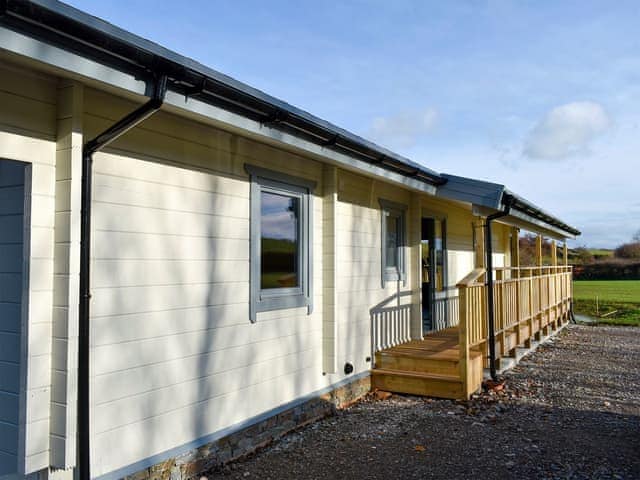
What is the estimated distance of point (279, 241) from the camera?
5016mm

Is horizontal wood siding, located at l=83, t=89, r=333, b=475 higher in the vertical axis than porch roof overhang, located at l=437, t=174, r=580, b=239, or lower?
lower

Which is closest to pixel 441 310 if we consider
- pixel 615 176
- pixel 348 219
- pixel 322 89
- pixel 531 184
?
pixel 348 219

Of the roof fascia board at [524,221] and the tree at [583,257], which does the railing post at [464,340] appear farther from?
the tree at [583,257]

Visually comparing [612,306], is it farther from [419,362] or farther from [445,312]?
[419,362]

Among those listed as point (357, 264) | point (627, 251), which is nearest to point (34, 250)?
point (357, 264)

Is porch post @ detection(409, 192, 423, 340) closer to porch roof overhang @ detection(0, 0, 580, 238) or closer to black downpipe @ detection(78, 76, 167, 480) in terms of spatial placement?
porch roof overhang @ detection(0, 0, 580, 238)

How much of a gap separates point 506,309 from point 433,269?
1.59 metres

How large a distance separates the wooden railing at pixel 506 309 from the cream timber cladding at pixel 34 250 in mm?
4530

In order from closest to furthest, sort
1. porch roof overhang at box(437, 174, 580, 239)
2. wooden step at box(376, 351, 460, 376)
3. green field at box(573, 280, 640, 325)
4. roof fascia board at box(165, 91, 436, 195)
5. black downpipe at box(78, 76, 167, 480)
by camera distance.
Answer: black downpipe at box(78, 76, 167, 480), roof fascia board at box(165, 91, 436, 195), wooden step at box(376, 351, 460, 376), porch roof overhang at box(437, 174, 580, 239), green field at box(573, 280, 640, 325)

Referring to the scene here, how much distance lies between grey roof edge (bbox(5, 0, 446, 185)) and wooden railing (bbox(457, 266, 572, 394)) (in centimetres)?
204

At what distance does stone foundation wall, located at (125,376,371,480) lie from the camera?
3.71 meters

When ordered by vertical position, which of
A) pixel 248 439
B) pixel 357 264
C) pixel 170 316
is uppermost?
pixel 357 264

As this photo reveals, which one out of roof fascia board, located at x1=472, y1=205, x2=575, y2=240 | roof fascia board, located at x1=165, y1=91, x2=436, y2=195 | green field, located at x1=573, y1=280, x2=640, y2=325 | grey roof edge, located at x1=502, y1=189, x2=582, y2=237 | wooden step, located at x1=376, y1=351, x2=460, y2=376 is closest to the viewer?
roof fascia board, located at x1=165, y1=91, x2=436, y2=195

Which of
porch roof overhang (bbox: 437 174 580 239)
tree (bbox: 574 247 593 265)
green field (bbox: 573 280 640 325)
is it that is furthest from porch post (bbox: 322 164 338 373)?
tree (bbox: 574 247 593 265)
